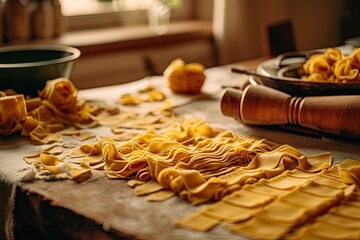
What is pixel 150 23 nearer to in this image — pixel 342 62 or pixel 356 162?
pixel 342 62

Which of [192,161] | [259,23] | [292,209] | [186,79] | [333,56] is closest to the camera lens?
[292,209]

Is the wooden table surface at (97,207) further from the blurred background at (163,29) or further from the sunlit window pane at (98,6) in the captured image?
the sunlit window pane at (98,6)

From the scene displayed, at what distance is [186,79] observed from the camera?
4.73 feet

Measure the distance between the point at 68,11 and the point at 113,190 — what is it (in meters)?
1.96

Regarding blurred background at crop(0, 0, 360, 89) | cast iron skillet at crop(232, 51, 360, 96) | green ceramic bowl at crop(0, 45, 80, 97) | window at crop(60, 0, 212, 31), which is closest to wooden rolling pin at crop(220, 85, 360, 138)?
cast iron skillet at crop(232, 51, 360, 96)

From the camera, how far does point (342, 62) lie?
115 cm

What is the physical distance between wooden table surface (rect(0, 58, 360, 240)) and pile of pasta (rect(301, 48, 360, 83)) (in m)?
0.14

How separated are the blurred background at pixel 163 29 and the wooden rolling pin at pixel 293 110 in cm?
95

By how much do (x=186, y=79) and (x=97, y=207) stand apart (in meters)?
0.70

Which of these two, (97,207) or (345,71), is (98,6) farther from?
(97,207)

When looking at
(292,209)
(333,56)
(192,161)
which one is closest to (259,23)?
(333,56)

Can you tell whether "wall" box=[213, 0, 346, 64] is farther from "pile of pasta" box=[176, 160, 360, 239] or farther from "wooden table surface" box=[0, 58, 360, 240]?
"pile of pasta" box=[176, 160, 360, 239]

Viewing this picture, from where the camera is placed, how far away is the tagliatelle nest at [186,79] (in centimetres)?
144

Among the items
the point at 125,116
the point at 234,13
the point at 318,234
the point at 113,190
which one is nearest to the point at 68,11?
the point at 234,13
